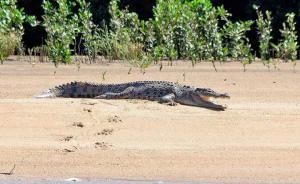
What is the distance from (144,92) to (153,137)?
1.77 metres

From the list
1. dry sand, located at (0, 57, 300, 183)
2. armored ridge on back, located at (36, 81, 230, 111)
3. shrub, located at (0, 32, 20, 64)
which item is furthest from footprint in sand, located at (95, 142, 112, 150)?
shrub, located at (0, 32, 20, 64)

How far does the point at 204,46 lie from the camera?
15.3 metres

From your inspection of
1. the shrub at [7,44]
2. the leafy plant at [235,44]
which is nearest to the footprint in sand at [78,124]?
the shrub at [7,44]

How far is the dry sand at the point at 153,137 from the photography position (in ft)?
25.0

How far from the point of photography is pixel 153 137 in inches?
338

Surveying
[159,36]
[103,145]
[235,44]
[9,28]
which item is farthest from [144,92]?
[9,28]

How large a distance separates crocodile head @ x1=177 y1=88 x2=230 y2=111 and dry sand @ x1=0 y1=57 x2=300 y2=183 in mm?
113

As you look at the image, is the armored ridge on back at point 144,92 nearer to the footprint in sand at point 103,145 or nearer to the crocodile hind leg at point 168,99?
the crocodile hind leg at point 168,99

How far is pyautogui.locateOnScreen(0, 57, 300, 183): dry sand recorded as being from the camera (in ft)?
25.0

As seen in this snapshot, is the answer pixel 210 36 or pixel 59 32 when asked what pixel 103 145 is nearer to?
pixel 59 32

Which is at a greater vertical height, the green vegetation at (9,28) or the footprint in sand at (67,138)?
the green vegetation at (9,28)

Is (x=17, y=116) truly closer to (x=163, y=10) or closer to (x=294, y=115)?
→ (x=294, y=115)

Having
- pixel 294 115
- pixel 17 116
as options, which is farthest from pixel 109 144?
pixel 294 115

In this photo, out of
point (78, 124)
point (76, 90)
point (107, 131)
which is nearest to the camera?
point (107, 131)
